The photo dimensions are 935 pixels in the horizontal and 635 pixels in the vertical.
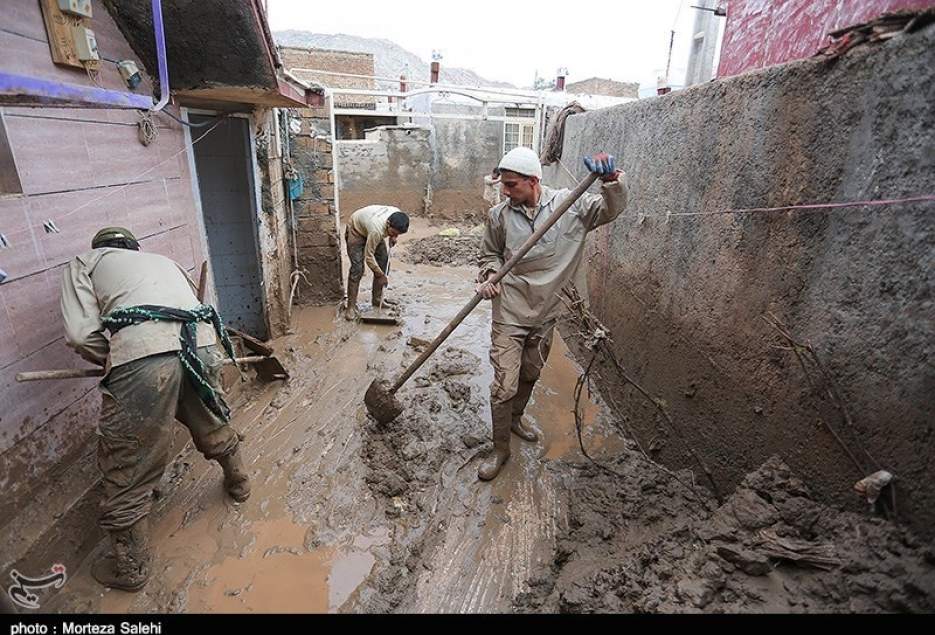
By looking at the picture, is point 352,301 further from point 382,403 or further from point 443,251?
point 443,251

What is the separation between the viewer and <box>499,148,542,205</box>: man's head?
289 centimetres

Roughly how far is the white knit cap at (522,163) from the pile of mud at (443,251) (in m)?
5.85

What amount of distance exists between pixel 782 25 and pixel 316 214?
5382 mm

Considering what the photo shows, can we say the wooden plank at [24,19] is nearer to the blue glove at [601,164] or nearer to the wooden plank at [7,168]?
the wooden plank at [7,168]

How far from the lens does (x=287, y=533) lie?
277 cm

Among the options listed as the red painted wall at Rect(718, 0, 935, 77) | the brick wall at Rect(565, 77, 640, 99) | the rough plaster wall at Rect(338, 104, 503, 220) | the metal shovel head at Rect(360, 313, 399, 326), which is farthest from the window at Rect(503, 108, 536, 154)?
the brick wall at Rect(565, 77, 640, 99)

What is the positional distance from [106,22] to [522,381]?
3.63 meters

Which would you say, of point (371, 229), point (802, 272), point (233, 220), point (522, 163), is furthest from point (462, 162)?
point (802, 272)

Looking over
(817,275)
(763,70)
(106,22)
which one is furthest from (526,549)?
(106,22)

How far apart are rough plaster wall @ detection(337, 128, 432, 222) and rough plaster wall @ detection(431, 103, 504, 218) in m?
0.53

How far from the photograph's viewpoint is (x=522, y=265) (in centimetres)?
314

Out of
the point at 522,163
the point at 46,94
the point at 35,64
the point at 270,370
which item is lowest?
the point at 270,370

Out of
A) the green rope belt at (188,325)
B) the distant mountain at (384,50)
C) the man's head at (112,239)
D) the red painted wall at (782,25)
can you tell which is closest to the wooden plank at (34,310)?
the man's head at (112,239)

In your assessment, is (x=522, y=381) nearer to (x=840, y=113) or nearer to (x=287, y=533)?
(x=287, y=533)
